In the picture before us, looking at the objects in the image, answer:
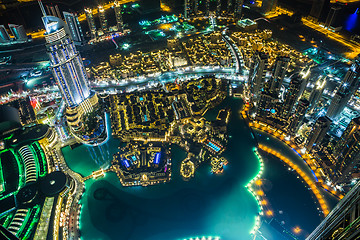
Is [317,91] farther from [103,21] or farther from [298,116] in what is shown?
[103,21]

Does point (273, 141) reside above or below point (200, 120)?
below

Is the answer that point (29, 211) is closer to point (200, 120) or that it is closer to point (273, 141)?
point (200, 120)

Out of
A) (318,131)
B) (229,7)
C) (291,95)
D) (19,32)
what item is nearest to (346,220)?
(318,131)

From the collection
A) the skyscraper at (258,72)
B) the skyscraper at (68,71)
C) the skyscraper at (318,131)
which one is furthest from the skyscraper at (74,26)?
the skyscraper at (318,131)

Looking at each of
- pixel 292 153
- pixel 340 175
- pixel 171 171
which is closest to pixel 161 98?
pixel 171 171

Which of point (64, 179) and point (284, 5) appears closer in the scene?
point (64, 179)

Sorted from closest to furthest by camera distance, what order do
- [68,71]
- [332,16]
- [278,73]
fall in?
[68,71], [278,73], [332,16]

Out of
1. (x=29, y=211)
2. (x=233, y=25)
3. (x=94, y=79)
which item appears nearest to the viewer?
(x=29, y=211)

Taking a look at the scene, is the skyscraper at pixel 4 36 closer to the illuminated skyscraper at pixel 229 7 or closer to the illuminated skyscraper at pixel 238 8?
the illuminated skyscraper at pixel 229 7
